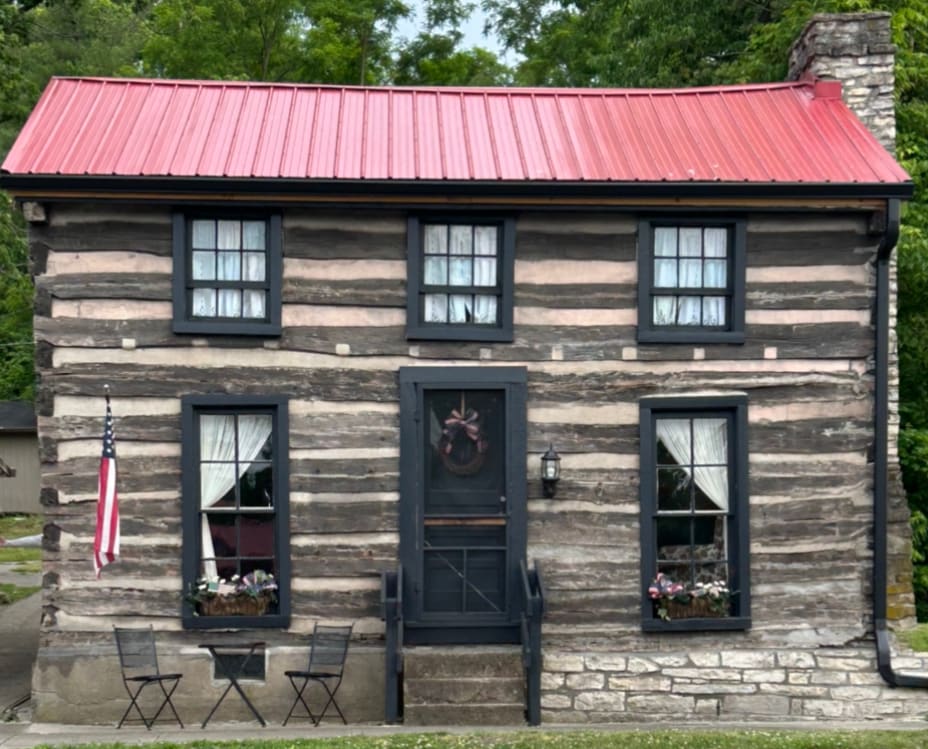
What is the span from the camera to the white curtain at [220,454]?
42.6 feet

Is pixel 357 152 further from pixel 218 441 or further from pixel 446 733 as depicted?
pixel 446 733

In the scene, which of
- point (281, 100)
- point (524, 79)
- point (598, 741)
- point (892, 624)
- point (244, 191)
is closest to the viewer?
point (598, 741)

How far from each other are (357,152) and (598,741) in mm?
5912

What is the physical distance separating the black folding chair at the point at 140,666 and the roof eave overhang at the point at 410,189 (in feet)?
13.2

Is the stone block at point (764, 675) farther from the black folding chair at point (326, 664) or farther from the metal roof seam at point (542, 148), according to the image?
the metal roof seam at point (542, 148)

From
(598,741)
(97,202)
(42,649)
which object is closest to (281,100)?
(97,202)

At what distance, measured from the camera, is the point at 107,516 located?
12.3 m

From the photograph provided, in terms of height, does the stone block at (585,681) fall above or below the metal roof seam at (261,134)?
below

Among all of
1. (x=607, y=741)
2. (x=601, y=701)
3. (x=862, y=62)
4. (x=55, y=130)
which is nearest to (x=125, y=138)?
(x=55, y=130)

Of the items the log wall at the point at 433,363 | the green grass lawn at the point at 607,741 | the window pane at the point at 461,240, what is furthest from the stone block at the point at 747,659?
the window pane at the point at 461,240

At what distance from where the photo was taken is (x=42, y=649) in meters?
12.9

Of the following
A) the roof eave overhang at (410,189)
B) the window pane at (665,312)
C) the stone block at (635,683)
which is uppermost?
the roof eave overhang at (410,189)

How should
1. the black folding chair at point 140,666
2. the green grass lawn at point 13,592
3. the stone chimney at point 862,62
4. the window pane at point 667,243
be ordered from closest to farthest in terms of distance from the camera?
the black folding chair at point 140,666 < the window pane at point 667,243 < the stone chimney at point 862,62 < the green grass lawn at point 13,592

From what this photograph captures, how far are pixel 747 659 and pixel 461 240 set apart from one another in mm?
4767
